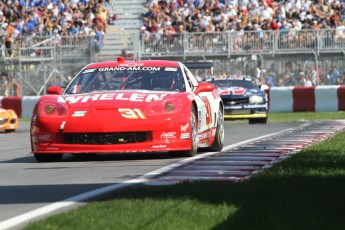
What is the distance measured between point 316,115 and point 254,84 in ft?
8.05

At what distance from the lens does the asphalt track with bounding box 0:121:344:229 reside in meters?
8.39

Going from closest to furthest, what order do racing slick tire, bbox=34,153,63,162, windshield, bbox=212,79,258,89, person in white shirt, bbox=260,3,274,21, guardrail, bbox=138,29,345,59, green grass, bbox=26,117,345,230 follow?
green grass, bbox=26,117,345,230 → racing slick tire, bbox=34,153,63,162 → windshield, bbox=212,79,258,89 → guardrail, bbox=138,29,345,59 → person in white shirt, bbox=260,3,274,21

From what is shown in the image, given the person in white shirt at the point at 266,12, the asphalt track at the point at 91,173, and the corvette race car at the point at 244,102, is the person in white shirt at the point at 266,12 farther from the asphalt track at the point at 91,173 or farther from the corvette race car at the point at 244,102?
the asphalt track at the point at 91,173

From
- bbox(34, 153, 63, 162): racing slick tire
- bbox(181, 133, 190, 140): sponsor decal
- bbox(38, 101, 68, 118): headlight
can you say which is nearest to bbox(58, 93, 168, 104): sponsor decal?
bbox(38, 101, 68, 118): headlight

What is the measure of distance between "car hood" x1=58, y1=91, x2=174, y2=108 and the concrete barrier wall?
19643 mm

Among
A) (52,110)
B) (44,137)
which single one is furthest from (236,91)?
(44,137)

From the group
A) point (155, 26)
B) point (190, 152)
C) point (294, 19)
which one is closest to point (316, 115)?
point (294, 19)

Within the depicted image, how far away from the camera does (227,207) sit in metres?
7.62

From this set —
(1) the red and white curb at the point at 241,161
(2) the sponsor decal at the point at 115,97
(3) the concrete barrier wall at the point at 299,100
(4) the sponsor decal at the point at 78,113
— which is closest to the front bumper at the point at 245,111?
(3) the concrete barrier wall at the point at 299,100

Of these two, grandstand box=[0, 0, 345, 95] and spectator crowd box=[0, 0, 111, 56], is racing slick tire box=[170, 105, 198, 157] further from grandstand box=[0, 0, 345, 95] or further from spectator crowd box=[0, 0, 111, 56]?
spectator crowd box=[0, 0, 111, 56]

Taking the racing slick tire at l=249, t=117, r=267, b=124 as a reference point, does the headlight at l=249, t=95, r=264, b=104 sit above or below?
above

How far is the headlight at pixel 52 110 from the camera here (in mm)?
13602

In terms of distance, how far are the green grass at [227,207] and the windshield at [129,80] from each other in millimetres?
4720

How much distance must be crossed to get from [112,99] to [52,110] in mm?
742
